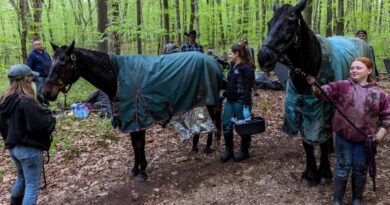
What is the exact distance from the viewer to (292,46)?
362 cm

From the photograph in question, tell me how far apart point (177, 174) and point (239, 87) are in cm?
160

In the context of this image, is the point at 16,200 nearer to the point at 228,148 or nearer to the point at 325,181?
the point at 228,148

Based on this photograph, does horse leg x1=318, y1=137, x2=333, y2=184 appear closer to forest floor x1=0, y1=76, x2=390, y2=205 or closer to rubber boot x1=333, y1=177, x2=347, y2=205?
forest floor x1=0, y1=76, x2=390, y2=205

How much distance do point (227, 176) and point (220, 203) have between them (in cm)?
74

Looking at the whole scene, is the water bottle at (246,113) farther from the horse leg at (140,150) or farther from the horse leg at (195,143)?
the horse leg at (140,150)

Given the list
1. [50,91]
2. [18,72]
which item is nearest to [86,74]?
[50,91]

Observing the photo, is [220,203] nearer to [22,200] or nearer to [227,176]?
[227,176]

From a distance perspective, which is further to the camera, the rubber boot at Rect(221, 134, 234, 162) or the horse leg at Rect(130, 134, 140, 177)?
the rubber boot at Rect(221, 134, 234, 162)

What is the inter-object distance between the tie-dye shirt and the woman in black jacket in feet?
5.49

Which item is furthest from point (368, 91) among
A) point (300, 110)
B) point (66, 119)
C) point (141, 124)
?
point (66, 119)

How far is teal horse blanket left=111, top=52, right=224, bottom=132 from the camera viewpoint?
4680 millimetres

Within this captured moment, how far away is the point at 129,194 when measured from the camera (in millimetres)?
4512

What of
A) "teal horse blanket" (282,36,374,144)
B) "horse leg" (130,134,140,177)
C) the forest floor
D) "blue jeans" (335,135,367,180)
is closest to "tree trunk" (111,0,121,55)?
the forest floor

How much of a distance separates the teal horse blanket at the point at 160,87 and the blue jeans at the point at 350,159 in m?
2.27
